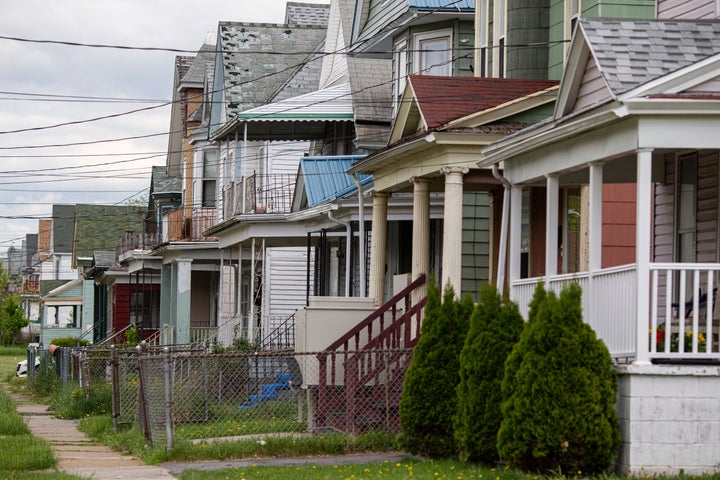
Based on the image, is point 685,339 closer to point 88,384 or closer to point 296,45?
point 88,384

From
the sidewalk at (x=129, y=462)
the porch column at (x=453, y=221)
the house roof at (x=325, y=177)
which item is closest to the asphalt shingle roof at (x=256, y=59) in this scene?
the house roof at (x=325, y=177)

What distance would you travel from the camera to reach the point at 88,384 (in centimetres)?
2383

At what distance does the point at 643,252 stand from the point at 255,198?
685 inches

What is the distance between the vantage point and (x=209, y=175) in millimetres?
40219

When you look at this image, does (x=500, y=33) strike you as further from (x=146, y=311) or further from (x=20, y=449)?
(x=146, y=311)

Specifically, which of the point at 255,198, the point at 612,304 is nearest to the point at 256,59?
the point at 255,198

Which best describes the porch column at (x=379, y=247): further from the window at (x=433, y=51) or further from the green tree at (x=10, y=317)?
the green tree at (x=10, y=317)

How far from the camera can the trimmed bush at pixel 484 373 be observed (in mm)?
13141

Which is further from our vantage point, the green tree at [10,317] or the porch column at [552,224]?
the green tree at [10,317]

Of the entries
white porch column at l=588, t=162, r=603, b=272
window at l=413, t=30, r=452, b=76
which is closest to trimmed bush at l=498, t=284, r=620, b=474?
white porch column at l=588, t=162, r=603, b=272

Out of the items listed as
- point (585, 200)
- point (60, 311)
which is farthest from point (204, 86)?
point (60, 311)

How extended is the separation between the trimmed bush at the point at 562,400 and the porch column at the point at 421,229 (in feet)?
22.5

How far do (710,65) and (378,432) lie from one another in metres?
6.59

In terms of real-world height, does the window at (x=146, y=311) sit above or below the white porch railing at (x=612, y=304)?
below
